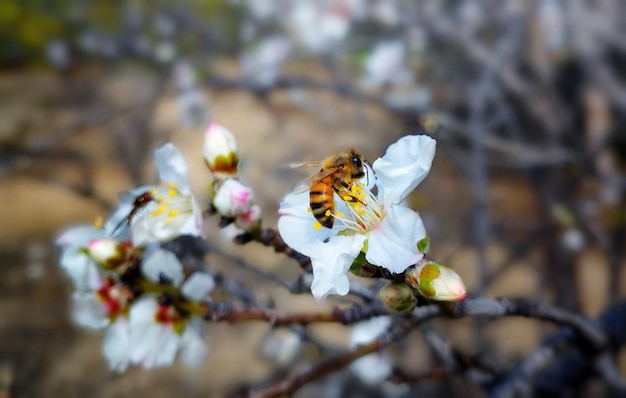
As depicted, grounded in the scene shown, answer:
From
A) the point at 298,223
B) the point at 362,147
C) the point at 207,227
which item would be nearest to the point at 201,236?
the point at 298,223

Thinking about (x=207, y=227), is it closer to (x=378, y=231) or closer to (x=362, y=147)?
(x=362, y=147)

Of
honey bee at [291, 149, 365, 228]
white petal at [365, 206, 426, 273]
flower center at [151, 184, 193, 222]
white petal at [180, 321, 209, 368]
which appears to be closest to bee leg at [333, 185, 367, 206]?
honey bee at [291, 149, 365, 228]

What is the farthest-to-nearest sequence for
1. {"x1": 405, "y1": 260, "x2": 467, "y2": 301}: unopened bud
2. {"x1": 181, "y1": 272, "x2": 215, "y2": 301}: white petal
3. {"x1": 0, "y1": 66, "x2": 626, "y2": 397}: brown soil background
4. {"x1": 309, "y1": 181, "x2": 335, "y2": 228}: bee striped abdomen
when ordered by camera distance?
{"x1": 0, "y1": 66, "x2": 626, "y2": 397}: brown soil background, {"x1": 181, "y1": 272, "x2": 215, "y2": 301}: white petal, {"x1": 309, "y1": 181, "x2": 335, "y2": 228}: bee striped abdomen, {"x1": 405, "y1": 260, "x2": 467, "y2": 301}: unopened bud

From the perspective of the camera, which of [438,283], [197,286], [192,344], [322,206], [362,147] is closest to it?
[438,283]

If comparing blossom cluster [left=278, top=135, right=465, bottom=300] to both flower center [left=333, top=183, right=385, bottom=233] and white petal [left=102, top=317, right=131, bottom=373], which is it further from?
white petal [left=102, top=317, right=131, bottom=373]

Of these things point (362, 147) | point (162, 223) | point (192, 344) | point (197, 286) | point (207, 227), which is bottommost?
point (207, 227)

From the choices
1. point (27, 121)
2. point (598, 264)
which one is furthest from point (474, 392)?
point (27, 121)

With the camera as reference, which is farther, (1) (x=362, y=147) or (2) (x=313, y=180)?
(1) (x=362, y=147)
